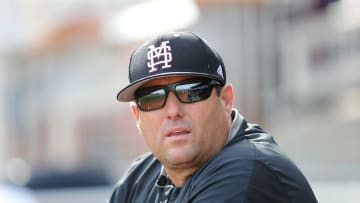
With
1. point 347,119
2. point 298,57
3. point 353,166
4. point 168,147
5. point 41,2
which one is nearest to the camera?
point 168,147

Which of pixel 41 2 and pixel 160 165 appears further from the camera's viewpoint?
pixel 41 2

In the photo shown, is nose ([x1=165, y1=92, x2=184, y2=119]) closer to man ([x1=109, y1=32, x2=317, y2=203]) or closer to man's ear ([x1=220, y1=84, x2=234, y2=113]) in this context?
man ([x1=109, y1=32, x2=317, y2=203])

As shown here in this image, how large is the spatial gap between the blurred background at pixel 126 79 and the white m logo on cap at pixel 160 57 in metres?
7.23

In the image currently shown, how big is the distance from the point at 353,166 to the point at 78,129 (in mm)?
5142

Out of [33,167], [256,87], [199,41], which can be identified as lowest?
[33,167]

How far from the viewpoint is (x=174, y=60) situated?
2631 millimetres

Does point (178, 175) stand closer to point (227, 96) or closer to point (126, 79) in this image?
point (227, 96)

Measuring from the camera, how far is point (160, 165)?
3.01 metres

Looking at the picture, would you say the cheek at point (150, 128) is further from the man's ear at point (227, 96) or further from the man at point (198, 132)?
the man's ear at point (227, 96)

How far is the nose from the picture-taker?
2.68 meters

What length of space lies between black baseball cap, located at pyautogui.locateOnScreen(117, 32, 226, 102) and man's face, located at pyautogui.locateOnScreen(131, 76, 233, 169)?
2.0 inches

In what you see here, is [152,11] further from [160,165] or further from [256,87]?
[160,165]

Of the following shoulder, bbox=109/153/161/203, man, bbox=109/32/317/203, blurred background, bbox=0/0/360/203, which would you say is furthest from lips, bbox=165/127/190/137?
blurred background, bbox=0/0/360/203

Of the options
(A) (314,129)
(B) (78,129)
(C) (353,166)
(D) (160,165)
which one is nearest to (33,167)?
(B) (78,129)
